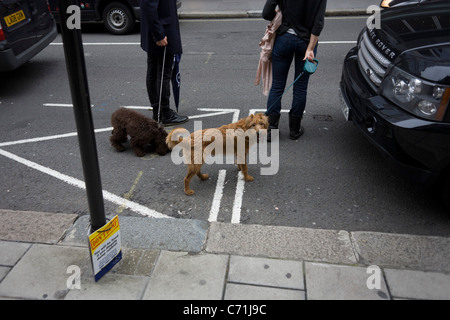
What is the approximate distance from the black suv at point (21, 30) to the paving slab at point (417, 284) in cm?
617

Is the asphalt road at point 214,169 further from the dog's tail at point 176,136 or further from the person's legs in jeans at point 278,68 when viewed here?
the dog's tail at point 176,136

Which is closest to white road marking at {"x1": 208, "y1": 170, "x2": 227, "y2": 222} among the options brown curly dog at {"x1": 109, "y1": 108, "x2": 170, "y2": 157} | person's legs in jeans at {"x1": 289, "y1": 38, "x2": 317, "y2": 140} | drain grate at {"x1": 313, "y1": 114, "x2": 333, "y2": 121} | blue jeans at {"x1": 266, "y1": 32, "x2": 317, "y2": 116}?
brown curly dog at {"x1": 109, "y1": 108, "x2": 170, "y2": 157}

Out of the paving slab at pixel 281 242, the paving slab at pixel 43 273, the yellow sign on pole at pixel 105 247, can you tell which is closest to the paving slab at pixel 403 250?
the paving slab at pixel 281 242

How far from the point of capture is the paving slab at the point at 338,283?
279 centimetres

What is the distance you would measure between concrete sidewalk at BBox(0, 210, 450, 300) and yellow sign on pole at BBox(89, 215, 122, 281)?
93 mm

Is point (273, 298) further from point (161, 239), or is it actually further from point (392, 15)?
point (392, 15)

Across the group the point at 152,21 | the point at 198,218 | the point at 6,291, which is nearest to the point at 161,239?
the point at 198,218

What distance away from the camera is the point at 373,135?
368 cm

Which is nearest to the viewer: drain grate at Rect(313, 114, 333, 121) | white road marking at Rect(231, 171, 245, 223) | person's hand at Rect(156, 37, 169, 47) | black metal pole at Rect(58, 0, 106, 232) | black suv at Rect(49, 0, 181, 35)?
black metal pole at Rect(58, 0, 106, 232)

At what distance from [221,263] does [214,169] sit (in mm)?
1582

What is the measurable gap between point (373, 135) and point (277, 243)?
138 centimetres

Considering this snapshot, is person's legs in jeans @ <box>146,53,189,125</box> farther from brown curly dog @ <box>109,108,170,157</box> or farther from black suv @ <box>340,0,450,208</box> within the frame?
black suv @ <box>340,0,450,208</box>

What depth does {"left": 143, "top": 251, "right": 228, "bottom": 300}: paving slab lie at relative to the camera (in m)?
2.83

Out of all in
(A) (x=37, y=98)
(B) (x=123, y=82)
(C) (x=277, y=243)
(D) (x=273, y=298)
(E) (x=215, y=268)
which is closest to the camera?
(D) (x=273, y=298)
